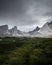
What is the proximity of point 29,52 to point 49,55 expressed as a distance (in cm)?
709

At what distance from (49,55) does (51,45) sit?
3.32m

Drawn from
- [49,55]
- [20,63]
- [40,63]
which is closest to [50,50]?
[49,55]

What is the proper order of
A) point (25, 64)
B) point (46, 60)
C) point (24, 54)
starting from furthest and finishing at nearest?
point (24, 54)
point (25, 64)
point (46, 60)

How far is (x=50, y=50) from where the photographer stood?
1179 inches

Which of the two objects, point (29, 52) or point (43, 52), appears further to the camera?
point (29, 52)

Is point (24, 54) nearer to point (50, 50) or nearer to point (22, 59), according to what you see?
point (22, 59)

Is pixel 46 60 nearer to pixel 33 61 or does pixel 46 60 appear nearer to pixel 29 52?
pixel 33 61

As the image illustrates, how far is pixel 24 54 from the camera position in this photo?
113ft

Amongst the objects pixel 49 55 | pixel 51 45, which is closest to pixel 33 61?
pixel 49 55

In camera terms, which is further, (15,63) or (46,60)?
(15,63)

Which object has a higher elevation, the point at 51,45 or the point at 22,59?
the point at 51,45

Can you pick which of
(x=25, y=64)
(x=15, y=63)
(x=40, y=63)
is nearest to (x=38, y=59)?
(x=40, y=63)

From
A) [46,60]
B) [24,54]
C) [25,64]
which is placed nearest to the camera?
[46,60]

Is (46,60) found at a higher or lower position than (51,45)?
lower
